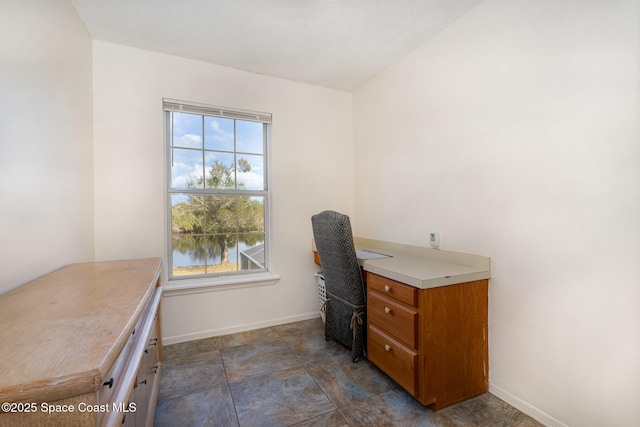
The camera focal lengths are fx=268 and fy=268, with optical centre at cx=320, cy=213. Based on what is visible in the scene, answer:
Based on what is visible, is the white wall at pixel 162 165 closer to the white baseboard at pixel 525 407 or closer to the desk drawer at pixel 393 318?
the desk drawer at pixel 393 318

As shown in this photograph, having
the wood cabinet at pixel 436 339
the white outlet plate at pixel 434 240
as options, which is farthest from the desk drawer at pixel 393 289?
the white outlet plate at pixel 434 240

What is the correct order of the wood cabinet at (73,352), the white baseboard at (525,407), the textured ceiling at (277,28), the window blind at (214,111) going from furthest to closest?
the window blind at (214,111), the textured ceiling at (277,28), the white baseboard at (525,407), the wood cabinet at (73,352)

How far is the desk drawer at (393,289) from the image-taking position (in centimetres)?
154

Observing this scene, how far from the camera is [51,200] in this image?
149cm

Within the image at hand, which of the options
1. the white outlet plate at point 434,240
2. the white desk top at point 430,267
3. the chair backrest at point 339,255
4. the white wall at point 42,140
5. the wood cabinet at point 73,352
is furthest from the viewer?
the white outlet plate at point 434,240

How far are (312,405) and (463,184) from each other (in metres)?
1.73

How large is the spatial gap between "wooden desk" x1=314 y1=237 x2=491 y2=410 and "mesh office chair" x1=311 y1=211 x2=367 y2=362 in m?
0.17

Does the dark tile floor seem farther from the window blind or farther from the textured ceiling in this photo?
the textured ceiling

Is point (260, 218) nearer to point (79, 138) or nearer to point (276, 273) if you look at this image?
point (276, 273)

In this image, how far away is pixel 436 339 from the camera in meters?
1.53

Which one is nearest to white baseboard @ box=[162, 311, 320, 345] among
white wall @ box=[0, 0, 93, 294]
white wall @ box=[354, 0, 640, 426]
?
white wall @ box=[0, 0, 93, 294]

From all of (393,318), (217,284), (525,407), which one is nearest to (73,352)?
(393,318)

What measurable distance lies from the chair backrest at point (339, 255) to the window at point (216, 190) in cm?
88

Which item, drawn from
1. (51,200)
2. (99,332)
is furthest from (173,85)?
(99,332)
